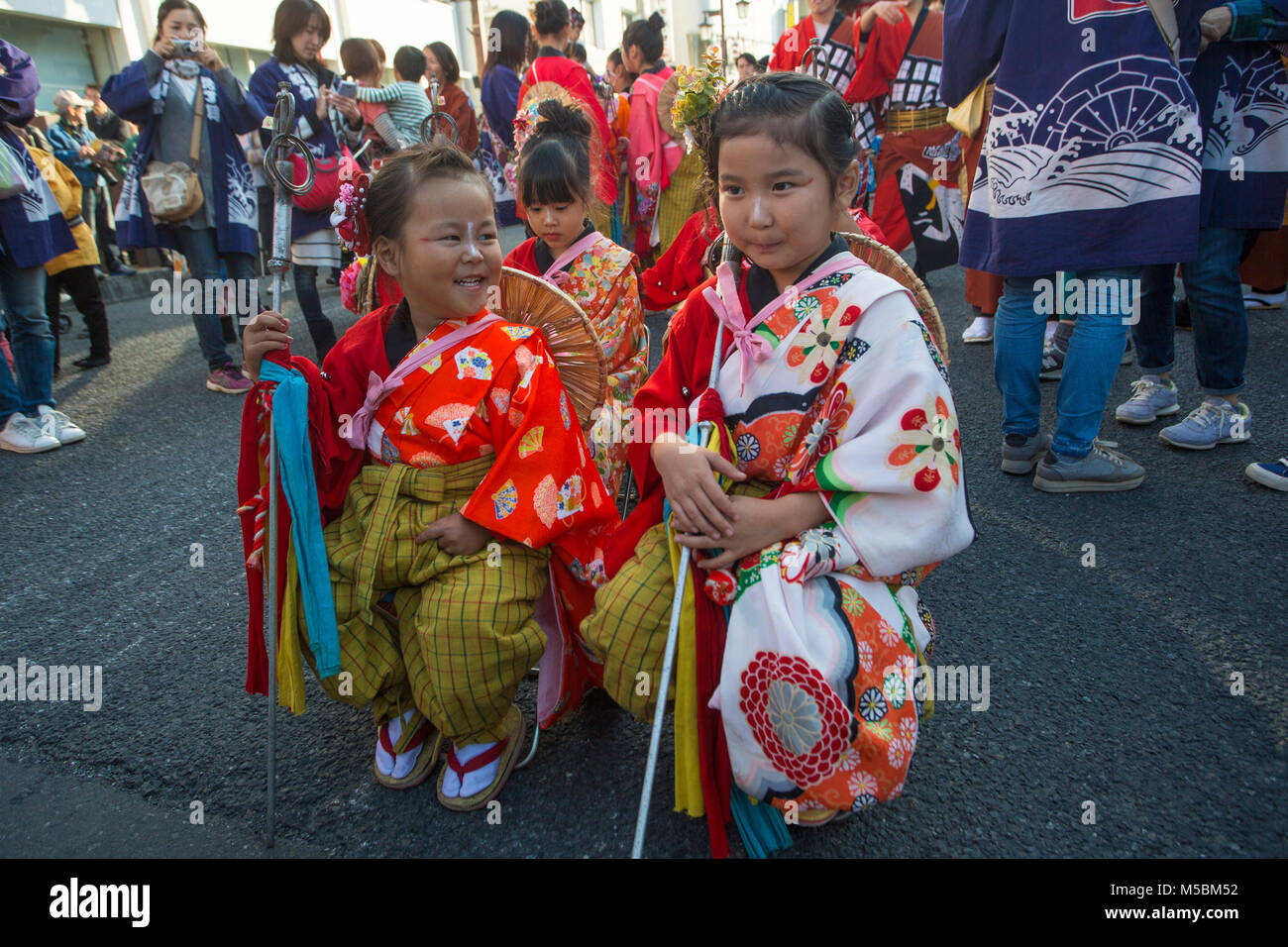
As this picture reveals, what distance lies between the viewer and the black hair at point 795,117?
63.2 inches

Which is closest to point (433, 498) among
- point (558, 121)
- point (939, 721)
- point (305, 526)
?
point (305, 526)

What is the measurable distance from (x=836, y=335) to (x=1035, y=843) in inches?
41.9

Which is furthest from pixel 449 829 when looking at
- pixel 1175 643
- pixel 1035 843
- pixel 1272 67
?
pixel 1272 67

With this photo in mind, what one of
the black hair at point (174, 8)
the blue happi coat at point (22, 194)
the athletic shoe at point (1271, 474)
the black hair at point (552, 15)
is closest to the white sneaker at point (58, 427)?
the blue happi coat at point (22, 194)

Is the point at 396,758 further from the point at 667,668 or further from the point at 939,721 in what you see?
the point at 939,721

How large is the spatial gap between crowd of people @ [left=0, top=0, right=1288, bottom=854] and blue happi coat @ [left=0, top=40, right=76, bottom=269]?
→ 253 cm

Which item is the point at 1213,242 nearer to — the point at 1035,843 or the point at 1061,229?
the point at 1061,229

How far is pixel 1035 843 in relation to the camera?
1608mm

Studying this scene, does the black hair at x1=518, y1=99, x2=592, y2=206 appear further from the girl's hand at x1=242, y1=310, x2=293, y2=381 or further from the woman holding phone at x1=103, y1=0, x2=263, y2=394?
Result: the woman holding phone at x1=103, y1=0, x2=263, y2=394

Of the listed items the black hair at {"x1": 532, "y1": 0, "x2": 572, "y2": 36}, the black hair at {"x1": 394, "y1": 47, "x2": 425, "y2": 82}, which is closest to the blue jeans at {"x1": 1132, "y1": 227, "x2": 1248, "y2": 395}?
the black hair at {"x1": 532, "y1": 0, "x2": 572, "y2": 36}

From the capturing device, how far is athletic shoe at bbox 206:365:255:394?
16.6 ft

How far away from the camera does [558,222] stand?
10.1 ft

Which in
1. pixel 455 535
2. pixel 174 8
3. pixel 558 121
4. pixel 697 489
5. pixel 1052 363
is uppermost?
pixel 174 8

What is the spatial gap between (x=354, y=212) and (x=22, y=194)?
2970 millimetres
